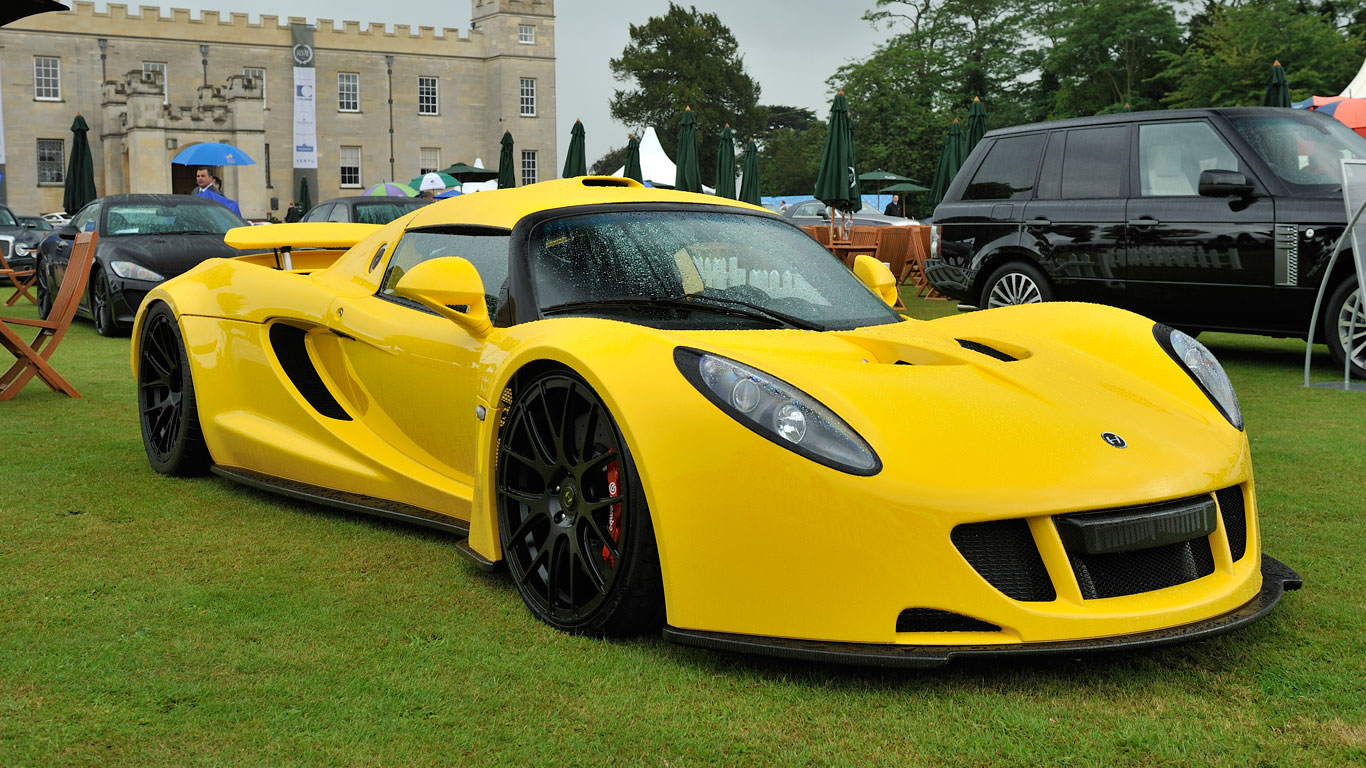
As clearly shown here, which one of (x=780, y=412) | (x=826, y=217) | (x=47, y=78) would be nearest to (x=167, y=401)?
(x=780, y=412)

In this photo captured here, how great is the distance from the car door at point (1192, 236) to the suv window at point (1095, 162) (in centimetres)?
12

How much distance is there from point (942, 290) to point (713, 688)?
324 inches

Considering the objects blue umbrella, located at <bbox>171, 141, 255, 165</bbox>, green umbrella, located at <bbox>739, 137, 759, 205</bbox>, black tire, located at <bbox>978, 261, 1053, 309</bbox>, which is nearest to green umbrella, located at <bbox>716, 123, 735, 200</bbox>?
green umbrella, located at <bbox>739, 137, 759, 205</bbox>

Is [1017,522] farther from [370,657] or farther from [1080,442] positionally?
[370,657]

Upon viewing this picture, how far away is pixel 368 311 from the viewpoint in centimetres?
438

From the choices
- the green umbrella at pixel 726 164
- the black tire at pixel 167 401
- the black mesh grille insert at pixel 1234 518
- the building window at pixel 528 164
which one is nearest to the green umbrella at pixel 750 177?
the green umbrella at pixel 726 164

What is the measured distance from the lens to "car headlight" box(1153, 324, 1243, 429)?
3.43 meters

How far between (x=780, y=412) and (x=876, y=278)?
1.59 m

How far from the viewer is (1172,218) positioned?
8.87 meters

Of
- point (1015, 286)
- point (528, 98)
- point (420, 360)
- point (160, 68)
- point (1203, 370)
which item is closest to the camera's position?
→ point (1203, 370)

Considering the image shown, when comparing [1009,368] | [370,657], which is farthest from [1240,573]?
[370,657]

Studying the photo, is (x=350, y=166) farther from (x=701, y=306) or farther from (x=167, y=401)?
(x=701, y=306)

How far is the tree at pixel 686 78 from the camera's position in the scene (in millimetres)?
77000

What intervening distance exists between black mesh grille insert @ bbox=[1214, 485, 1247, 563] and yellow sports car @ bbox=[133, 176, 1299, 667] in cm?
2
